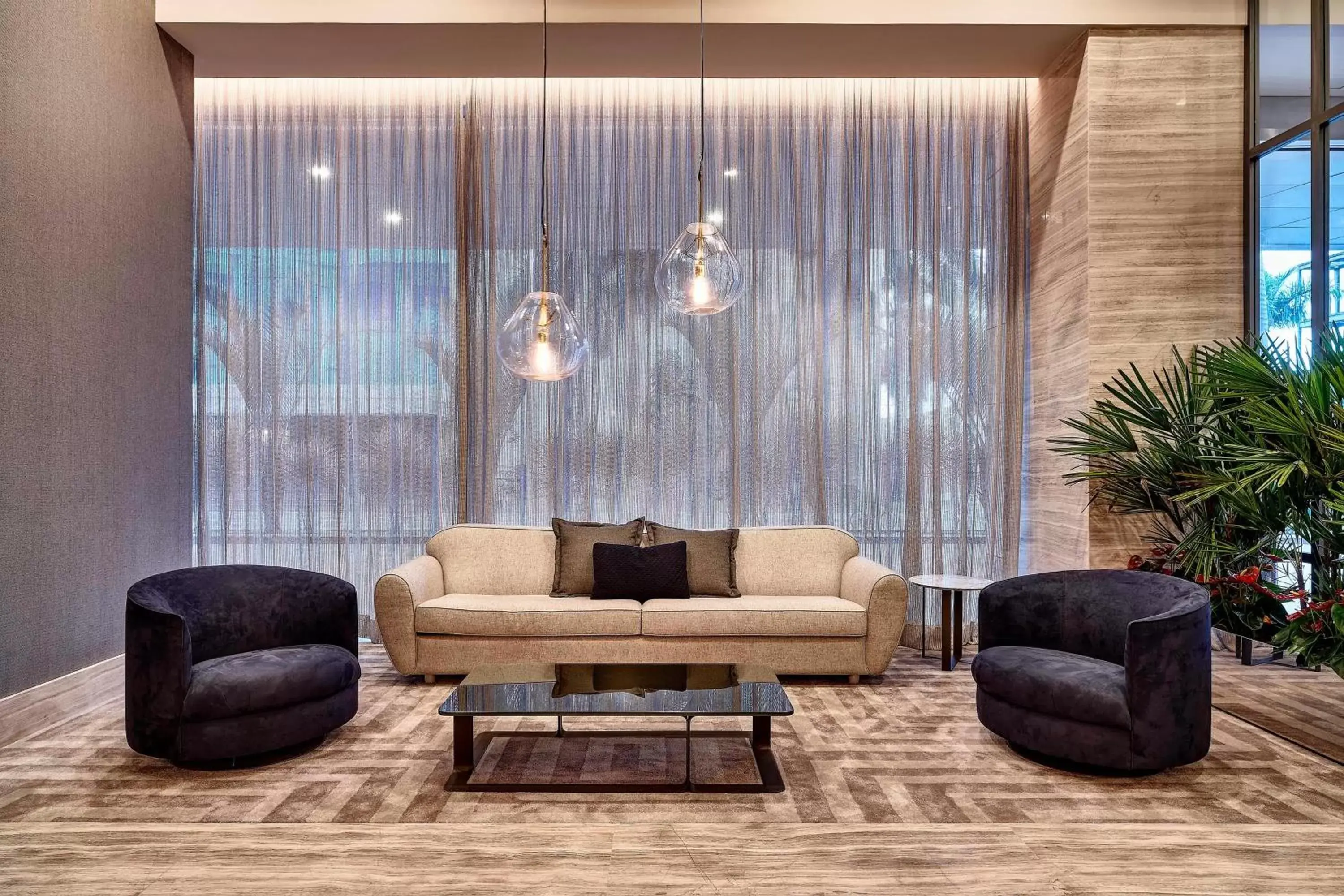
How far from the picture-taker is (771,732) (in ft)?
11.3

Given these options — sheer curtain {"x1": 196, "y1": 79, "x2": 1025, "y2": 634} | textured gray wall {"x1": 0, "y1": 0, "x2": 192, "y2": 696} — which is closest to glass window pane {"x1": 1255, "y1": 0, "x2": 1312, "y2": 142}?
sheer curtain {"x1": 196, "y1": 79, "x2": 1025, "y2": 634}

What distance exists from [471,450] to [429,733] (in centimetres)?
207

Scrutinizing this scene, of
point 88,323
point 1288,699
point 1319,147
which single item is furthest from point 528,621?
point 1319,147

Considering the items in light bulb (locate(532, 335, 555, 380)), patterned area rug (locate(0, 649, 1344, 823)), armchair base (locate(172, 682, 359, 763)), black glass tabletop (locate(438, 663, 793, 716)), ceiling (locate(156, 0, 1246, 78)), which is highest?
ceiling (locate(156, 0, 1246, 78))

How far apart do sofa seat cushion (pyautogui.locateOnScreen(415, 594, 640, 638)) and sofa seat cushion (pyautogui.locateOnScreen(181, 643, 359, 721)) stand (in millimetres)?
838

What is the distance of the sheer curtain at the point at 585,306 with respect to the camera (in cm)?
511

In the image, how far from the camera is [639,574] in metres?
4.36

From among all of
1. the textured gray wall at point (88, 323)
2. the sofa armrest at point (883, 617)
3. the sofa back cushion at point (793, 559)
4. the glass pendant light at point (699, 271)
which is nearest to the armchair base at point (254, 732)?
the textured gray wall at point (88, 323)

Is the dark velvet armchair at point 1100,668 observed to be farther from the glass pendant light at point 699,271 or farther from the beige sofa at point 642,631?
the glass pendant light at point 699,271

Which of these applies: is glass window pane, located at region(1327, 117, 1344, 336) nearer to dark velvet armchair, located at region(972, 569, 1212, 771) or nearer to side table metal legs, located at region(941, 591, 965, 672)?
dark velvet armchair, located at region(972, 569, 1212, 771)

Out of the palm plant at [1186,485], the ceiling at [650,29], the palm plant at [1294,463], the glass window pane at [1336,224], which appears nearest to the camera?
the palm plant at [1294,463]

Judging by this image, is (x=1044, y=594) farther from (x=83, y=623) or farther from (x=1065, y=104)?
(x=83, y=623)

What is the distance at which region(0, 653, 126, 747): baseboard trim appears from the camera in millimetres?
3277

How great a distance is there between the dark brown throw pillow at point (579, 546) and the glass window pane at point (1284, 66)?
12.9ft
